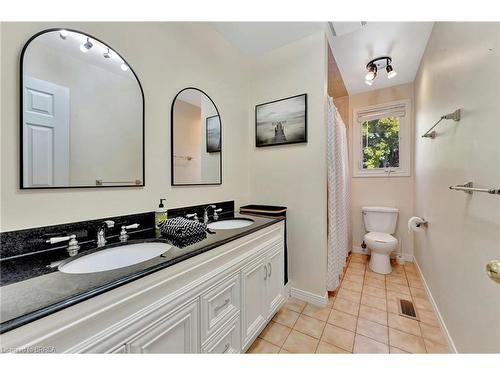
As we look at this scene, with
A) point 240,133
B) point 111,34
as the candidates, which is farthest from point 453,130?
point 111,34

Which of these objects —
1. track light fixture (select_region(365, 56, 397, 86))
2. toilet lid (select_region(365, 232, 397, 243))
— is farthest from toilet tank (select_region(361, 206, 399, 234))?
track light fixture (select_region(365, 56, 397, 86))

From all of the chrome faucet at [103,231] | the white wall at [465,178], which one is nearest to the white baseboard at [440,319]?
the white wall at [465,178]

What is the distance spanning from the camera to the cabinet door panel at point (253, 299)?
120 cm

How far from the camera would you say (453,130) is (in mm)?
1325

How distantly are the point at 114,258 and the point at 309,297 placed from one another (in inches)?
64.9

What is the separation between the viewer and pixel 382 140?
2.91 meters

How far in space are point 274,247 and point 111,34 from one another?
169cm

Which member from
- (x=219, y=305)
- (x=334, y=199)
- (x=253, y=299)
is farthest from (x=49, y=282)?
(x=334, y=199)

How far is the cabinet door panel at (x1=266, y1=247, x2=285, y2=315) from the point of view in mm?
1483

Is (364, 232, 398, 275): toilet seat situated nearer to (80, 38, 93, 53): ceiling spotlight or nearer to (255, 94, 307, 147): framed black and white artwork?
(255, 94, 307, 147): framed black and white artwork

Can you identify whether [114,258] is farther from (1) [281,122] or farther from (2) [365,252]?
(2) [365,252]

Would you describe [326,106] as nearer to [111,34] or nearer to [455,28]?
[455,28]

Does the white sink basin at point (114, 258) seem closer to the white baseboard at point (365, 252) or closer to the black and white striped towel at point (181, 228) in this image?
the black and white striped towel at point (181, 228)

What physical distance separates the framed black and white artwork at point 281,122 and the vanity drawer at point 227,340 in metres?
1.51
